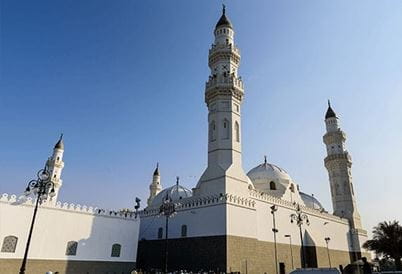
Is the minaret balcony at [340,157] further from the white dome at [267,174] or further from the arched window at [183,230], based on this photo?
the arched window at [183,230]

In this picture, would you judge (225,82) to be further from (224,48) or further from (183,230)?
(183,230)

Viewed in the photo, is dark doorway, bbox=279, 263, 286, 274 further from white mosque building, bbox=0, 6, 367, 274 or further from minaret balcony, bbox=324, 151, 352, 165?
minaret balcony, bbox=324, 151, 352, 165

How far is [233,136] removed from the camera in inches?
1091

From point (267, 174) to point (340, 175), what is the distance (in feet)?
47.4

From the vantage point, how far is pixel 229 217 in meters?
23.1

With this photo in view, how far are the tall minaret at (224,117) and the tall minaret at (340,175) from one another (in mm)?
22302

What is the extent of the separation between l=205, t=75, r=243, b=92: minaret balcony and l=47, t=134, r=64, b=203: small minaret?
845 inches

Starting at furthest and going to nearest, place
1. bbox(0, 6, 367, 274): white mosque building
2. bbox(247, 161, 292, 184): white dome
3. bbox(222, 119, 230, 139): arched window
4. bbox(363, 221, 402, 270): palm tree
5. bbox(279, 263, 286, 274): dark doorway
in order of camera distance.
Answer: bbox(247, 161, 292, 184): white dome
bbox(363, 221, 402, 270): palm tree
bbox(222, 119, 230, 139): arched window
bbox(279, 263, 286, 274): dark doorway
bbox(0, 6, 367, 274): white mosque building

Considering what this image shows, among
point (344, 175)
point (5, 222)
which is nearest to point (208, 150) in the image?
point (5, 222)

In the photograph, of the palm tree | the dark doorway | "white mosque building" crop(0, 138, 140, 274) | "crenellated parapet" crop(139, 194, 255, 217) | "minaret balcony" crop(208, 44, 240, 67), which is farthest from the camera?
the palm tree

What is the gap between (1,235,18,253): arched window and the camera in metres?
19.2

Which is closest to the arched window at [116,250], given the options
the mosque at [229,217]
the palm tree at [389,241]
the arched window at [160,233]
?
the mosque at [229,217]

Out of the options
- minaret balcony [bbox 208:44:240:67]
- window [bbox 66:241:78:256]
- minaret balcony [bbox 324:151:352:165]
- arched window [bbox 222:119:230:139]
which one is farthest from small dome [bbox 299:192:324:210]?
window [bbox 66:241:78:256]

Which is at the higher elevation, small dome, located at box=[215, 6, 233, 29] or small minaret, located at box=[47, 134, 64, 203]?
small dome, located at box=[215, 6, 233, 29]
